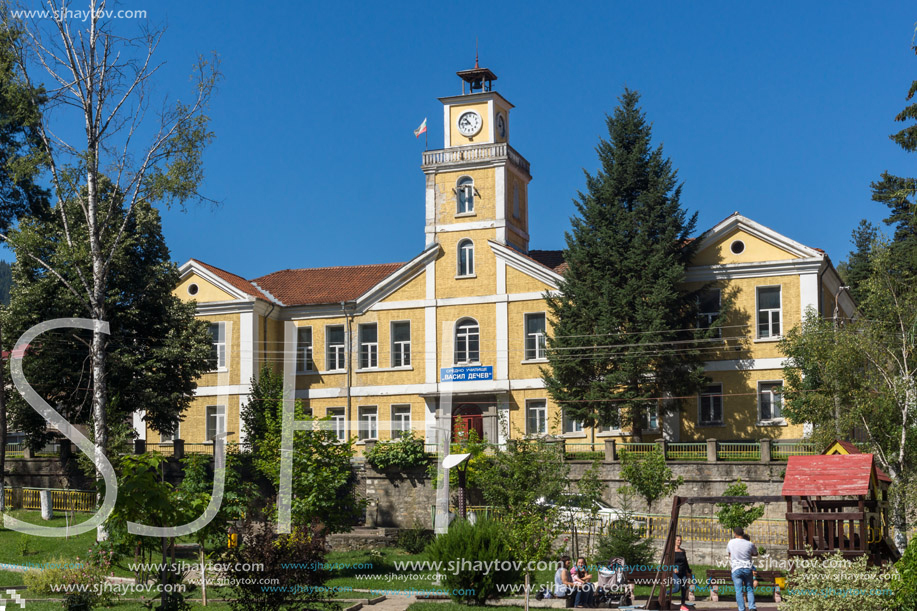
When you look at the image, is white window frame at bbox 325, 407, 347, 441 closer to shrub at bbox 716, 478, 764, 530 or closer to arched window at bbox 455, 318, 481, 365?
arched window at bbox 455, 318, 481, 365

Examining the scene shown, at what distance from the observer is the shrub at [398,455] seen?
116ft

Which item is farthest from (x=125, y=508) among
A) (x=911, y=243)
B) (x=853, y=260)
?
(x=853, y=260)

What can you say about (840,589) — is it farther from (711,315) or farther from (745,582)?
(711,315)

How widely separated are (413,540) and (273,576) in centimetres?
1441

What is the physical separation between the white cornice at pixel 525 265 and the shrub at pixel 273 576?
24.8 m

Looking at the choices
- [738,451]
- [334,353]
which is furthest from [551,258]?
[738,451]

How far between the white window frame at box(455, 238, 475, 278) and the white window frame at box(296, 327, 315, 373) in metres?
7.23

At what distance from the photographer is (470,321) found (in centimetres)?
4212

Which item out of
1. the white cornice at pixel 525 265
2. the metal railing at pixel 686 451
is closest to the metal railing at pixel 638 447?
the metal railing at pixel 686 451

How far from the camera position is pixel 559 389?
37.8 m

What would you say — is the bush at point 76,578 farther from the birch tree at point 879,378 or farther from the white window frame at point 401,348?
the white window frame at point 401,348

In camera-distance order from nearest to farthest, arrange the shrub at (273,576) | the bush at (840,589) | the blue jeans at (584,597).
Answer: the bush at (840,589) → the shrub at (273,576) → the blue jeans at (584,597)

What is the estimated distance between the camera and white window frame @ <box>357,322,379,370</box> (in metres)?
43.5

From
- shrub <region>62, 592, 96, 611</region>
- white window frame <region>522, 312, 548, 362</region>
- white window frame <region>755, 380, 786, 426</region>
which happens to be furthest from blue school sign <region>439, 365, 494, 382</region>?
shrub <region>62, 592, 96, 611</region>
